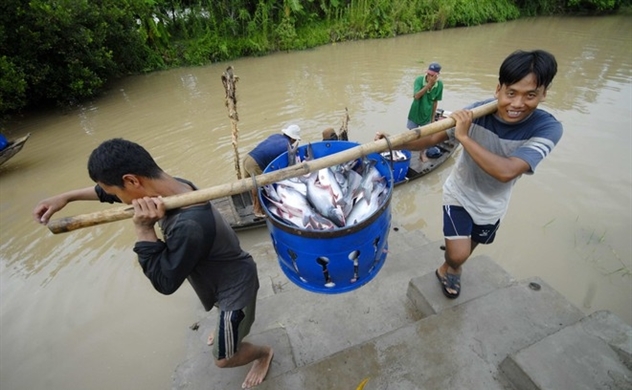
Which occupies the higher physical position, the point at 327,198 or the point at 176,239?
the point at 176,239

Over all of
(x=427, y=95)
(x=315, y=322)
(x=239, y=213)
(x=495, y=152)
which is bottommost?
(x=239, y=213)

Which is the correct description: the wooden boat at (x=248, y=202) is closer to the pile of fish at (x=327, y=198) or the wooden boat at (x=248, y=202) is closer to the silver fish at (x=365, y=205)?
the pile of fish at (x=327, y=198)

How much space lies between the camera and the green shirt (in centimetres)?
650

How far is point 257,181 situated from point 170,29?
58.6 feet

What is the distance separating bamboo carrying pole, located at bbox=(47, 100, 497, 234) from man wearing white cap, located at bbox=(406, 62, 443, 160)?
449 cm

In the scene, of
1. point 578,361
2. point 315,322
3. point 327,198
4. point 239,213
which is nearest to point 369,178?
point 327,198

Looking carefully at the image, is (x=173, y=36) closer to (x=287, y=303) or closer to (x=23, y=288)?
(x=23, y=288)

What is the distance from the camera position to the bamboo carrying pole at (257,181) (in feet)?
5.75

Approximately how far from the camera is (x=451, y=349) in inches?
89.0

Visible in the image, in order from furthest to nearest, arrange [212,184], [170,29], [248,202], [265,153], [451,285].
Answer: [170,29]
[212,184]
[248,202]
[265,153]
[451,285]

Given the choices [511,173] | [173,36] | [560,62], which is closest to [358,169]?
[511,173]

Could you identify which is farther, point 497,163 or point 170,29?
point 170,29

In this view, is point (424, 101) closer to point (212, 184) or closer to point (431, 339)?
point (212, 184)

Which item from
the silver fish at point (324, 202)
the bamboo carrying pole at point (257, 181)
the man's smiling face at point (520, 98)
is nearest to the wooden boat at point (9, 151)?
the bamboo carrying pole at point (257, 181)
